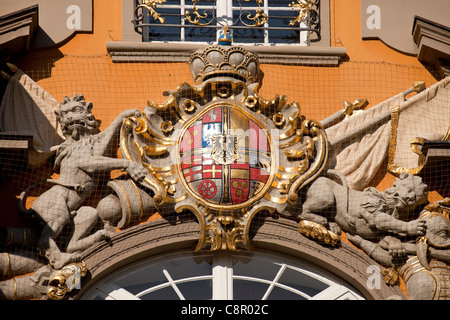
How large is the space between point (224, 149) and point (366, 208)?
4.45 feet

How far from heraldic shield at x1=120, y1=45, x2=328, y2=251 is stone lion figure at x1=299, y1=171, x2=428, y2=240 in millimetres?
168

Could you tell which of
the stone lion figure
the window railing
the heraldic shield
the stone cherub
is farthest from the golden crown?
the stone lion figure

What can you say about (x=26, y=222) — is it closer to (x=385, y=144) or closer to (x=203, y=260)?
(x=203, y=260)

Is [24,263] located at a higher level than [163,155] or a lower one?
lower

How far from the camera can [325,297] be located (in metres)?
12.5

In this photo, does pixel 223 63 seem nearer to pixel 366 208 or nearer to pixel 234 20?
pixel 234 20

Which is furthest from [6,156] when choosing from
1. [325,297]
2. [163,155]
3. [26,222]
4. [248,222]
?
[325,297]

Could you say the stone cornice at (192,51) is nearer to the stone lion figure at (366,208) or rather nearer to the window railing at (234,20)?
the window railing at (234,20)

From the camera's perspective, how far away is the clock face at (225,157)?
12.5 m

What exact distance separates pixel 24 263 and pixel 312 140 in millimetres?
2772

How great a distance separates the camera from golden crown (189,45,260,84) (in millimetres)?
12938
